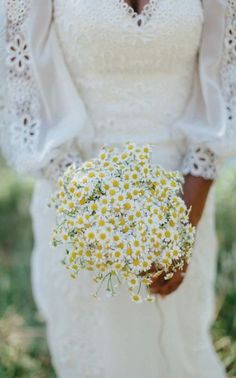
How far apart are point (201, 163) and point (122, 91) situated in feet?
1.28

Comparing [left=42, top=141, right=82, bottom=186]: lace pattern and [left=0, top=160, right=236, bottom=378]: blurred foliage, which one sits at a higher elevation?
[left=42, top=141, right=82, bottom=186]: lace pattern

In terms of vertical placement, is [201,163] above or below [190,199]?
above

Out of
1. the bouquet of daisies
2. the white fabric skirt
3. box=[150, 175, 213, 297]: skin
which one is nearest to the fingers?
box=[150, 175, 213, 297]: skin

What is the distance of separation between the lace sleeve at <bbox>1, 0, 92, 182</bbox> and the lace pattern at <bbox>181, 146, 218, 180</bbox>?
0.39m

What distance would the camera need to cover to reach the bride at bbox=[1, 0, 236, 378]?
101 inches

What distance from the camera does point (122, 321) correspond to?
9.40 feet

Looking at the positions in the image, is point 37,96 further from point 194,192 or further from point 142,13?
point 194,192

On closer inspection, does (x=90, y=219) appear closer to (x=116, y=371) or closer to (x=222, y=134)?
(x=222, y=134)

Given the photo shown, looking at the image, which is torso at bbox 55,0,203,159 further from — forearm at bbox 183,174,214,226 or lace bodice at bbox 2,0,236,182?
forearm at bbox 183,174,214,226

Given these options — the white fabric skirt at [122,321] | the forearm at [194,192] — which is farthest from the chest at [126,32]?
the white fabric skirt at [122,321]

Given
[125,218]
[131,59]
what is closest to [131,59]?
[131,59]

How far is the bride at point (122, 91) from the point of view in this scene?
2562mm

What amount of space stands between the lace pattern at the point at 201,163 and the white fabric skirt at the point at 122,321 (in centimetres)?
30

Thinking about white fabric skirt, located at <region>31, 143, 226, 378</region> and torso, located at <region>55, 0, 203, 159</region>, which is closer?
torso, located at <region>55, 0, 203, 159</region>
